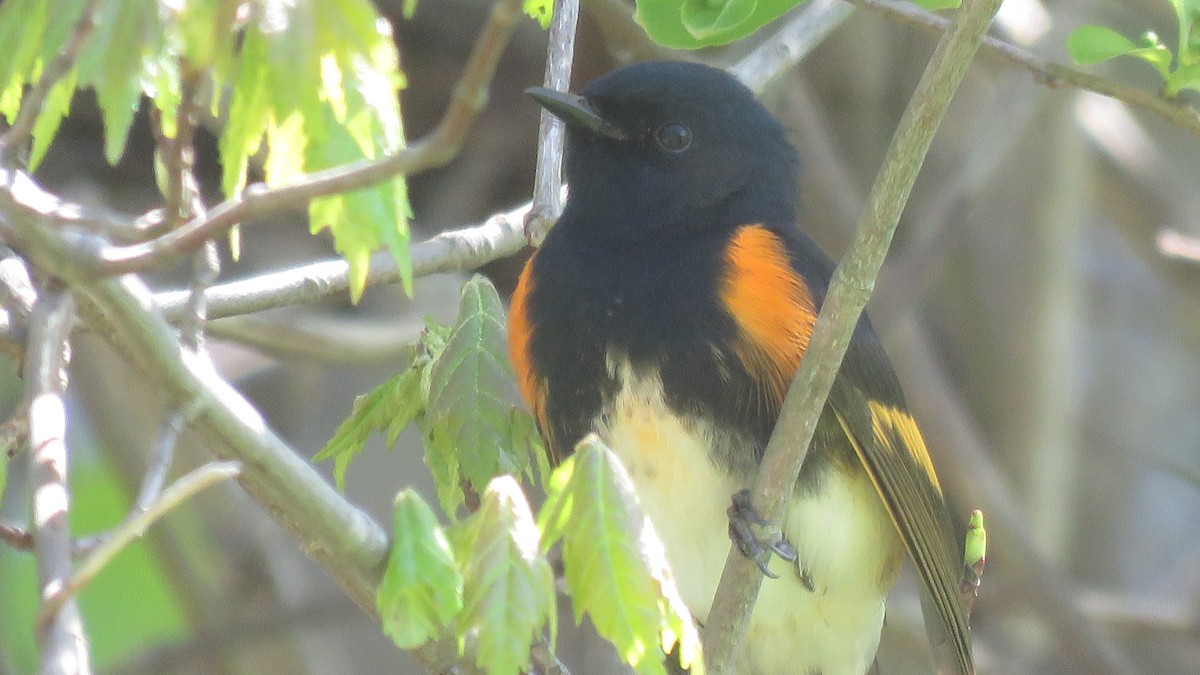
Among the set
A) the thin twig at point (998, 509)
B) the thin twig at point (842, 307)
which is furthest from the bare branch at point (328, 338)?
the thin twig at point (842, 307)

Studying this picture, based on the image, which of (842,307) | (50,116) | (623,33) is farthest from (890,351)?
(50,116)

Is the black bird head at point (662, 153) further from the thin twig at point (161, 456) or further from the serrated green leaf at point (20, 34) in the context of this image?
the thin twig at point (161, 456)

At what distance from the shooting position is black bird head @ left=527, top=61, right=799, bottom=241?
2.84 m

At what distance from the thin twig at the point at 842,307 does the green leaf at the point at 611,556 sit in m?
0.47

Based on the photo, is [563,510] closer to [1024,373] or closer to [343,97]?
[343,97]

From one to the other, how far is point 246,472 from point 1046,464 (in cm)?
380

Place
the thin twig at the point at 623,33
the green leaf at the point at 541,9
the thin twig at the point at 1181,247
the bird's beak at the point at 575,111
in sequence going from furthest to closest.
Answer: the thin twig at the point at 1181,247 < the thin twig at the point at 623,33 < the bird's beak at the point at 575,111 < the green leaf at the point at 541,9

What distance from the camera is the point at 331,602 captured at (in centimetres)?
454

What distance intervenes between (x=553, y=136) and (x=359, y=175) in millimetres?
1649

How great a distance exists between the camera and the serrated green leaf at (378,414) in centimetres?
230

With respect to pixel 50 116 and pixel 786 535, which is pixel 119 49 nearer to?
pixel 50 116

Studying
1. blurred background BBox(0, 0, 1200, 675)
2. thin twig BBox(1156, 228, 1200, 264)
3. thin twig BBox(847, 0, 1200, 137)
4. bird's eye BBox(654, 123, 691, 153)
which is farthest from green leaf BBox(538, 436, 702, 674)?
blurred background BBox(0, 0, 1200, 675)

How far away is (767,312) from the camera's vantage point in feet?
8.55

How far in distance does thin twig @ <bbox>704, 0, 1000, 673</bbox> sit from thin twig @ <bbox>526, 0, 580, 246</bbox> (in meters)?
0.93
